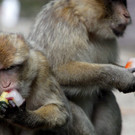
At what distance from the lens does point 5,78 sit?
238 inches

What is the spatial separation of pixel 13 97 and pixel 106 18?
7.02ft

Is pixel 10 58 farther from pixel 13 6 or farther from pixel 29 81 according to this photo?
pixel 13 6

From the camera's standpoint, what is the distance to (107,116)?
8.09 m

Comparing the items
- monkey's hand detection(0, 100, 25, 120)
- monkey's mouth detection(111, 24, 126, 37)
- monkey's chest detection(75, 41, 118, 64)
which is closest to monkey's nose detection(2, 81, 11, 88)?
monkey's hand detection(0, 100, 25, 120)

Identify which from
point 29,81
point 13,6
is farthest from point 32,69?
point 13,6

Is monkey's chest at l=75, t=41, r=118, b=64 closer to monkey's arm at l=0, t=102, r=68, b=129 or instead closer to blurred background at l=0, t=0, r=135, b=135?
monkey's arm at l=0, t=102, r=68, b=129

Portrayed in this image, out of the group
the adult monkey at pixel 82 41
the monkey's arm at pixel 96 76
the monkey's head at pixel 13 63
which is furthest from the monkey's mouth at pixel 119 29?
the monkey's head at pixel 13 63

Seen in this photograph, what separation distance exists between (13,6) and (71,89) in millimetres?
14476

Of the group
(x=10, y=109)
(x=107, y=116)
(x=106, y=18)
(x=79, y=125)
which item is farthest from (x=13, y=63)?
(x=107, y=116)

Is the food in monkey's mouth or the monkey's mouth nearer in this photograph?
the food in monkey's mouth

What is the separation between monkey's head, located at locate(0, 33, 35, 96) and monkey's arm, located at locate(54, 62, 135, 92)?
108 centimetres

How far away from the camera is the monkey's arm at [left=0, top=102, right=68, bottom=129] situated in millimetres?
6074

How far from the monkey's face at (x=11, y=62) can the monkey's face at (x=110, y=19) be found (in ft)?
4.93

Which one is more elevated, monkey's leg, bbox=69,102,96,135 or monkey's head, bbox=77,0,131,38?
monkey's head, bbox=77,0,131,38
